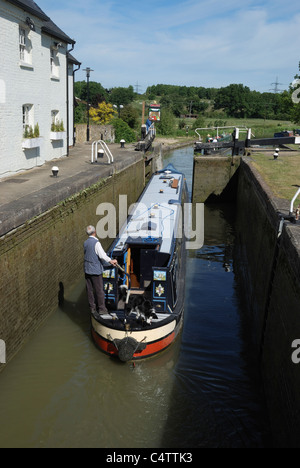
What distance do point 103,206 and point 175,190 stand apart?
2804mm

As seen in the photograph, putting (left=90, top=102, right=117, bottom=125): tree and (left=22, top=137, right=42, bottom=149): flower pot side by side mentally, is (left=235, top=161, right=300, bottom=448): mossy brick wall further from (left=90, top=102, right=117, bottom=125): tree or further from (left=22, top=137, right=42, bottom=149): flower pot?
(left=90, top=102, right=117, bottom=125): tree

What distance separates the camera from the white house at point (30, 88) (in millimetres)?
11844

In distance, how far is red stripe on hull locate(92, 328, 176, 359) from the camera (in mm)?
7230

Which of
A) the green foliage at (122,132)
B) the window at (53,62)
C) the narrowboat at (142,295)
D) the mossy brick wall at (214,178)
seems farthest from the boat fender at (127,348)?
the green foliage at (122,132)

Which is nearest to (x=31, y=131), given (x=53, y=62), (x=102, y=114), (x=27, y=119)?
(x=27, y=119)

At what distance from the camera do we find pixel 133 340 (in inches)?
272

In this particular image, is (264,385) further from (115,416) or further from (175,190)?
(175,190)

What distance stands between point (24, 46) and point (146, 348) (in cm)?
1120

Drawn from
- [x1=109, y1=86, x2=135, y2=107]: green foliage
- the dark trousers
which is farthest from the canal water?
[x1=109, y1=86, x2=135, y2=107]: green foliage

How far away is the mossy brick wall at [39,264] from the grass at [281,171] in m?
5.32

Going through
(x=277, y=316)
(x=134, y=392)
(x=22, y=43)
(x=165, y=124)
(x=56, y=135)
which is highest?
(x=22, y=43)

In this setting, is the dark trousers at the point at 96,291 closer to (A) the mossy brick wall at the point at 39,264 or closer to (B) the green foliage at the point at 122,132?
(A) the mossy brick wall at the point at 39,264

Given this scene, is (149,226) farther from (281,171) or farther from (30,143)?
(281,171)

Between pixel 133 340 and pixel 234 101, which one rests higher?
pixel 234 101
